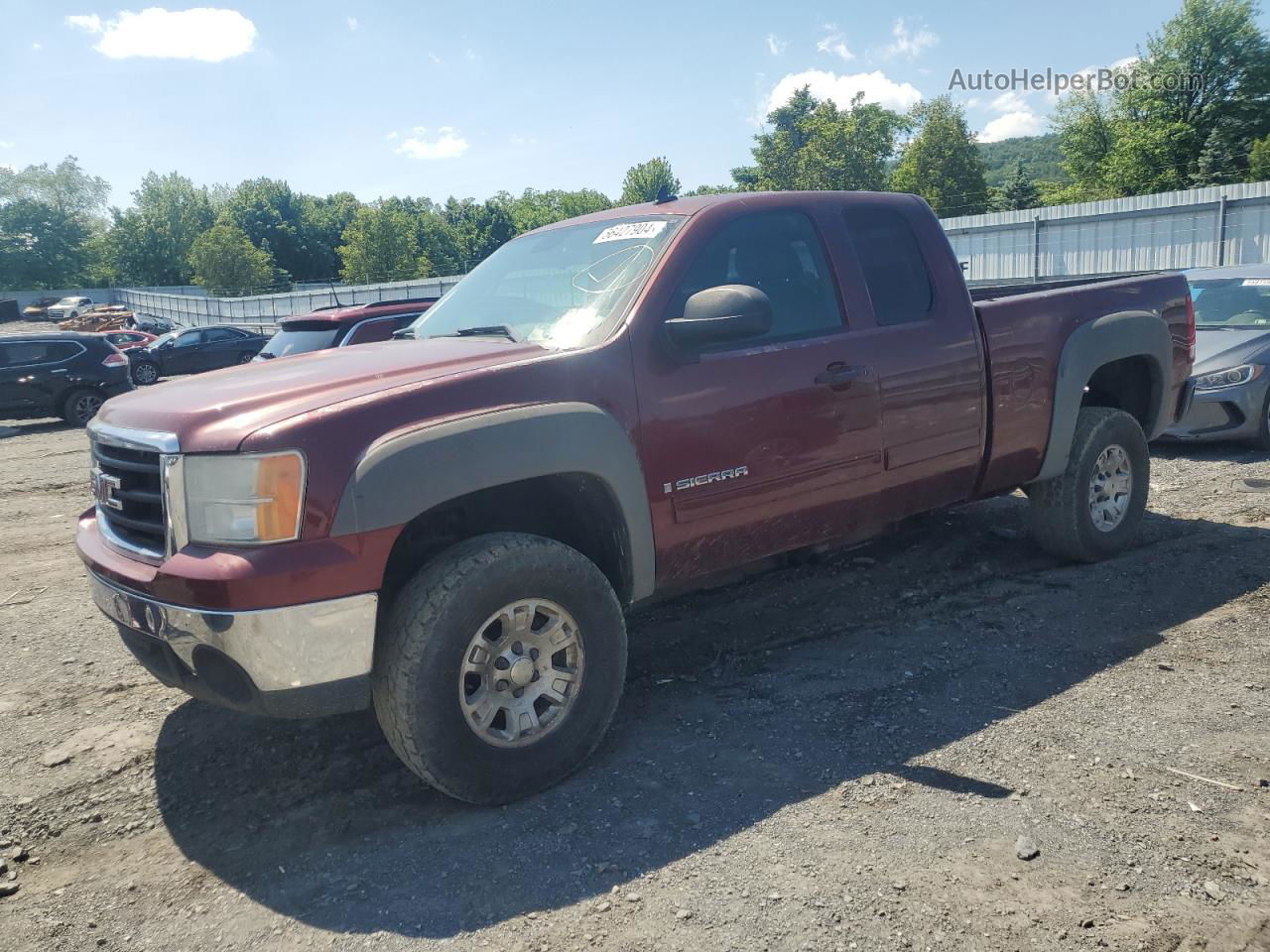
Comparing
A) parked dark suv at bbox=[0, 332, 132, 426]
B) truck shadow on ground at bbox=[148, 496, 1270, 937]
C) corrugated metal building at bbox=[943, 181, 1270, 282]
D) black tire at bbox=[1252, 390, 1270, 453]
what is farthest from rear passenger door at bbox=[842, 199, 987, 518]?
corrugated metal building at bbox=[943, 181, 1270, 282]

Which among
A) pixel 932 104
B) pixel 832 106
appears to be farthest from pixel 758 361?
pixel 932 104

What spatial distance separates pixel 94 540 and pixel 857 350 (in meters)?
3.09

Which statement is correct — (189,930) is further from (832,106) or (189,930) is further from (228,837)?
(832,106)

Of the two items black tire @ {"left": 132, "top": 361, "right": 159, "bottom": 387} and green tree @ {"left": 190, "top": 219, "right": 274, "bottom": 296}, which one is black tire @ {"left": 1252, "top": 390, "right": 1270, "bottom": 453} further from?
green tree @ {"left": 190, "top": 219, "right": 274, "bottom": 296}

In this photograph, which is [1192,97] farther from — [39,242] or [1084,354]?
[39,242]

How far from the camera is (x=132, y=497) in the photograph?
3.23 meters

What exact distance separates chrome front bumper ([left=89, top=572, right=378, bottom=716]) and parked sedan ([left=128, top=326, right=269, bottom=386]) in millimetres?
25239

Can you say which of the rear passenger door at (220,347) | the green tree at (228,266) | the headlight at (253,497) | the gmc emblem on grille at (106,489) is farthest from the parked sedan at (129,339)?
the green tree at (228,266)

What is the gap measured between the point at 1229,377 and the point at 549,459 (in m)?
7.50

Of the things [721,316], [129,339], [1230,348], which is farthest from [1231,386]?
[129,339]

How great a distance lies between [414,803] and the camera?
133 inches

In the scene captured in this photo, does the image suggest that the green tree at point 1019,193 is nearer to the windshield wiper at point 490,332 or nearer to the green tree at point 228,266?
the green tree at point 228,266

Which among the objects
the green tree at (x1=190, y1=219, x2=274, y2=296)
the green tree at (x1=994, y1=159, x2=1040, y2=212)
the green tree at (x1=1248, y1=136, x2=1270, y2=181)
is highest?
the green tree at (x1=994, y1=159, x2=1040, y2=212)

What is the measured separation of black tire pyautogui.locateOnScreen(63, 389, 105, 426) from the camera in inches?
674
